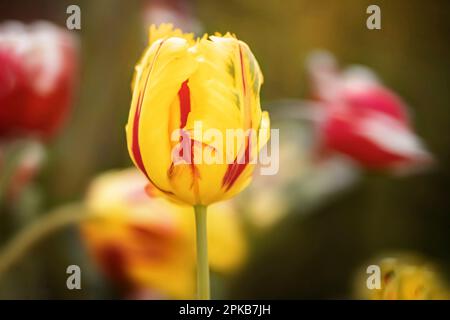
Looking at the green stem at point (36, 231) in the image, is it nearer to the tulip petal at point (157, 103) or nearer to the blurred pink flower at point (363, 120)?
the blurred pink flower at point (363, 120)

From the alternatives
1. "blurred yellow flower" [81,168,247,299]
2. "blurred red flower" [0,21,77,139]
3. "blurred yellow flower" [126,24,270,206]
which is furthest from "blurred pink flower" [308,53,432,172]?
"blurred yellow flower" [126,24,270,206]

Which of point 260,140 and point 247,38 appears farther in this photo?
point 247,38

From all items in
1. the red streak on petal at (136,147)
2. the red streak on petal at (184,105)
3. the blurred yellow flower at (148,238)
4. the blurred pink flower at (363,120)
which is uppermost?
the blurred pink flower at (363,120)

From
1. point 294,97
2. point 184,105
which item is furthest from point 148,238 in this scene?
point 184,105

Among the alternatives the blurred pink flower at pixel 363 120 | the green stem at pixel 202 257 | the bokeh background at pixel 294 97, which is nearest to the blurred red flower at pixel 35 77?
the bokeh background at pixel 294 97

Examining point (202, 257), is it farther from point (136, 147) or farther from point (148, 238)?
point (148, 238)

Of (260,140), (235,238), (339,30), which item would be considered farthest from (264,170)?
(260,140)
